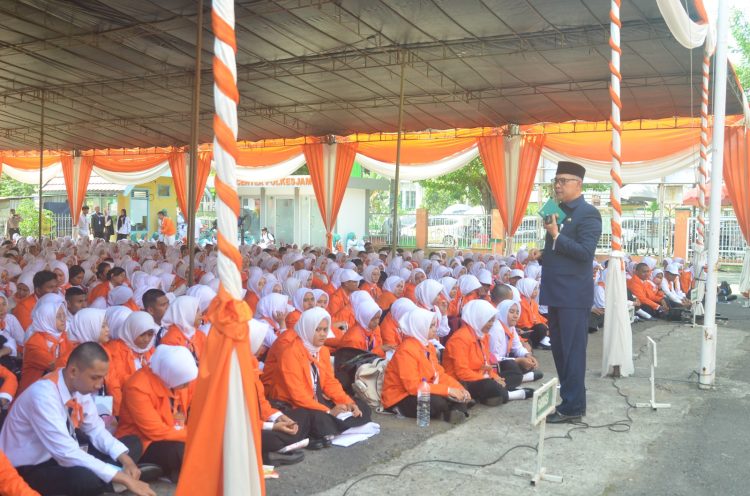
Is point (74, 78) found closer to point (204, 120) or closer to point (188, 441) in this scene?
point (204, 120)

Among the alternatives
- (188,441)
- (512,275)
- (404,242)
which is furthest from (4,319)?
(404,242)

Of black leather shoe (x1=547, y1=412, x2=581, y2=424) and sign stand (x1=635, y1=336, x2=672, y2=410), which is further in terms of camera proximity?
sign stand (x1=635, y1=336, x2=672, y2=410)

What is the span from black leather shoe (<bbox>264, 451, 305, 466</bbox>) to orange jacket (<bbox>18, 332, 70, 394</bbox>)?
5.59ft

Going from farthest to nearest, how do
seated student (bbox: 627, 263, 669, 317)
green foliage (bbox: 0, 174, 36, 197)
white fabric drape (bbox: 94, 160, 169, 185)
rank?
green foliage (bbox: 0, 174, 36, 197) → white fabric drape (bbox: 94, 160, 169, 185) → seated student (bbox: 627, 263, 669, 317)

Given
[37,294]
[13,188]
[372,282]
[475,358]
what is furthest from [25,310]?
[13,188]

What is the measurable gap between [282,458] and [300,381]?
25.2 inches

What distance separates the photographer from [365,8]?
8422 millimetres

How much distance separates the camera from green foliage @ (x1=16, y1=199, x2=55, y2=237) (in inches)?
914

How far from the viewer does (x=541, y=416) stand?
348cm

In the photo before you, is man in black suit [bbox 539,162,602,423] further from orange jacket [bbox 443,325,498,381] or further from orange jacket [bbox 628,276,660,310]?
orange jacket [bbox 628,276,660,310]

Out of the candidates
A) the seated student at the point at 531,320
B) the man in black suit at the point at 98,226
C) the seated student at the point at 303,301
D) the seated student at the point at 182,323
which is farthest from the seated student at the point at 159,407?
the man in black suit at the point at 98,226

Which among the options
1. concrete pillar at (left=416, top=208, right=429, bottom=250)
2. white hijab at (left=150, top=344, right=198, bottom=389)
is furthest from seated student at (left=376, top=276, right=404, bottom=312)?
concrete pillar at (left=416, top=208, right=429, bottom=250)

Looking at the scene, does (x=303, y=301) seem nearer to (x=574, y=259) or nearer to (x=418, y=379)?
(x=418, y=379)

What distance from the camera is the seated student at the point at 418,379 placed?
16.3ft
